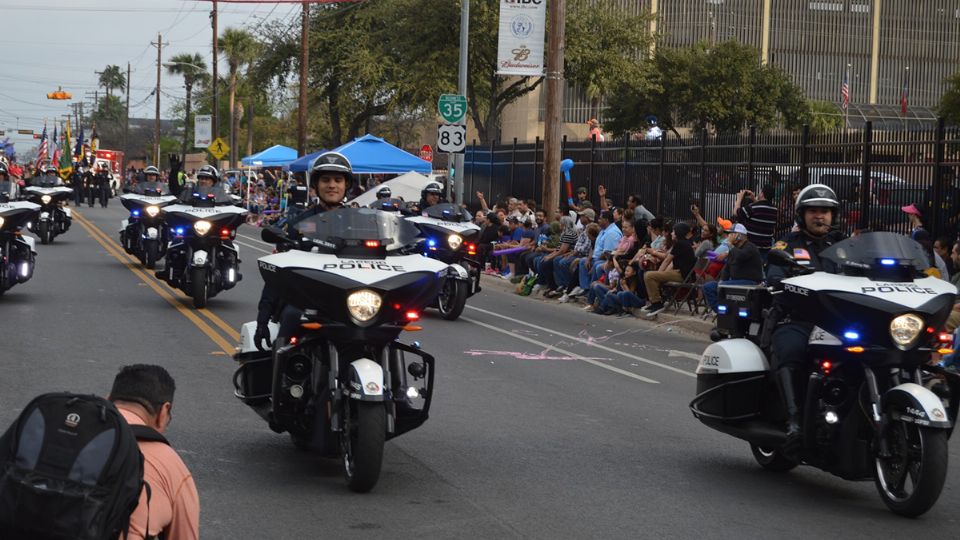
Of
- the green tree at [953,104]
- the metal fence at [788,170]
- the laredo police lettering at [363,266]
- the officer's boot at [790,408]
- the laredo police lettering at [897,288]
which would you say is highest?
the green tree at [953,104]

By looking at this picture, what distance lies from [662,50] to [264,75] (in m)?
18.3

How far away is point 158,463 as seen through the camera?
4418 millimetres

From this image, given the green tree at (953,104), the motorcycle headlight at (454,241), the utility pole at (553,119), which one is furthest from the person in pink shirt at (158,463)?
the green tree at (953,104)

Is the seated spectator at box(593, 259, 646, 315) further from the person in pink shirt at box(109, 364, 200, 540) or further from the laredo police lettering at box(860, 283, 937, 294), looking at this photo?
the person in pink shirt at box(109, 364, 200, 540)

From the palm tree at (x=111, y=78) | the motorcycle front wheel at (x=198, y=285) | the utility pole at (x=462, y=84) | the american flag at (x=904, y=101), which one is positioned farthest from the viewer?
the palm tree at (x=111, y=78)

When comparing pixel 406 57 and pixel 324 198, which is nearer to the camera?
pixel 324 198

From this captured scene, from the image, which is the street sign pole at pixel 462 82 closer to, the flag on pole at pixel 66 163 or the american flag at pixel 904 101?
the flag on pole at pixel 66 163

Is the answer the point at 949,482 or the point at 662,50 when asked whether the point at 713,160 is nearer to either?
the point at 949,482

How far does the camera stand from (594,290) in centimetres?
2255

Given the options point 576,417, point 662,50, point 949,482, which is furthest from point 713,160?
point 662,50

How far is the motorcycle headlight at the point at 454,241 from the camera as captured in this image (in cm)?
2022

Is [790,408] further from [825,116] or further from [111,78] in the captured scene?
[111,78]

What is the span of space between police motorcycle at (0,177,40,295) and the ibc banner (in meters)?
11.8

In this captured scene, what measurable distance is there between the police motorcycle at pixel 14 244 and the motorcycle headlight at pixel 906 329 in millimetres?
13532
